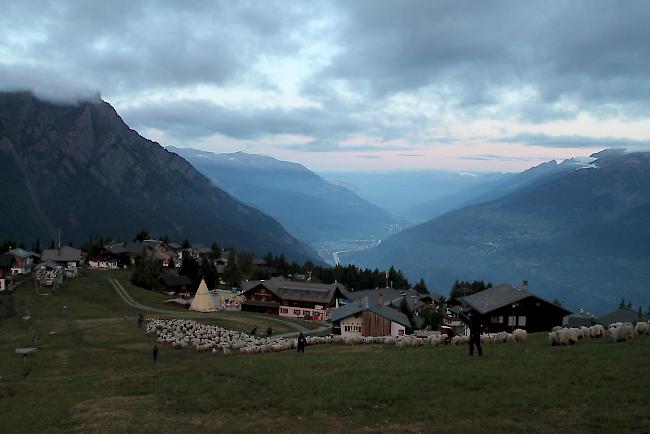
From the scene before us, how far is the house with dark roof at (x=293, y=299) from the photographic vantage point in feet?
369

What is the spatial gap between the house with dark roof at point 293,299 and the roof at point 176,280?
18.2 metres

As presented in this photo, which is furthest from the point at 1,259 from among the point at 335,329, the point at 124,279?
the point at 335,329

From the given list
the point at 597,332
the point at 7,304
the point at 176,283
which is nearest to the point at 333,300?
the point at 176,283

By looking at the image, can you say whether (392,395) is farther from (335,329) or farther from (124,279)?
(124,279)

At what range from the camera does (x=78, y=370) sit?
46562 millimetres

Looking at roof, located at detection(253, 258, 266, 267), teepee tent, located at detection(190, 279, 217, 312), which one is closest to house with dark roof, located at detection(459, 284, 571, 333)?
teepee tent, located at detection(190, 279, 217, 312)

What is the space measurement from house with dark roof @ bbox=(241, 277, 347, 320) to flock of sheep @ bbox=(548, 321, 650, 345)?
7832 cm

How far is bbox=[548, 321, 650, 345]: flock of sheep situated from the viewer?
3292cm

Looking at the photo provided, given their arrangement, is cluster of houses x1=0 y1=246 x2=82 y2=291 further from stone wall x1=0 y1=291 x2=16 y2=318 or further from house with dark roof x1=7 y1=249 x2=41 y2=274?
stone wall x1=0 y1=291 x2=16 y2=318

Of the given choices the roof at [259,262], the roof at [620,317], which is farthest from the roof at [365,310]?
the roof at [259,262]

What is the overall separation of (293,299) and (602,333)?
82855mm

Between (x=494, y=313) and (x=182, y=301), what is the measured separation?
6078 cm

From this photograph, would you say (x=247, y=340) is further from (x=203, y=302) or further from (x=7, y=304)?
(x=7, y=304)

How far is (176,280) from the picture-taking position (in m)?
128
